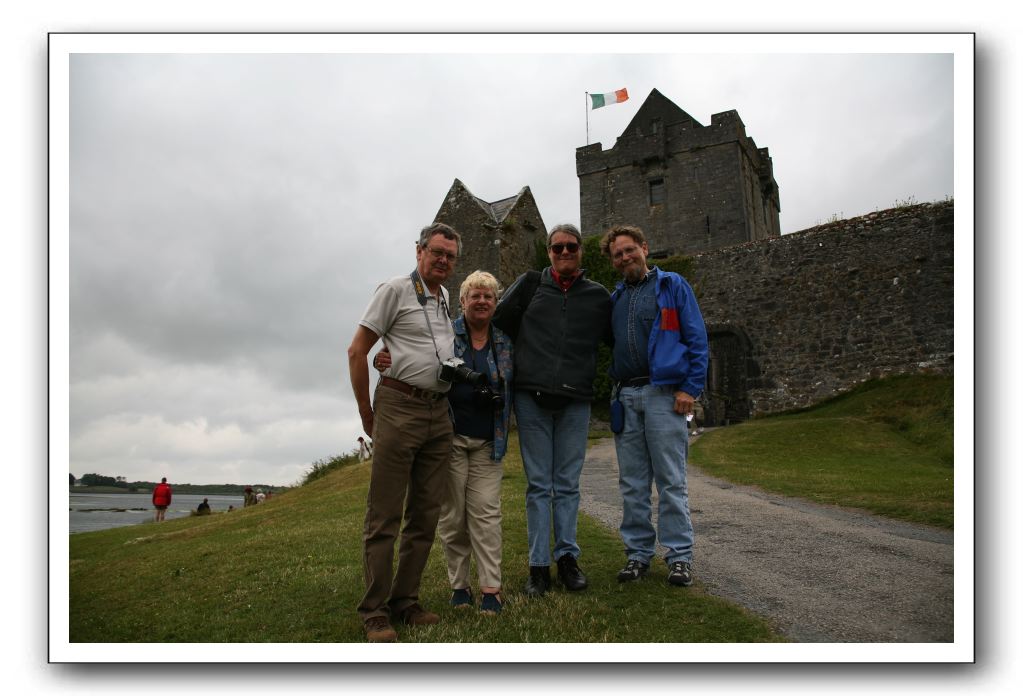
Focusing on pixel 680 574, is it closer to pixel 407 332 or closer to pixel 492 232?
pixel 407 332

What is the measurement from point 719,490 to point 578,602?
618cm

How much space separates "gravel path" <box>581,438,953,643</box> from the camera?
374 cm

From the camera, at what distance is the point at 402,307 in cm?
416

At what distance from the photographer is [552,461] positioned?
4.68 m

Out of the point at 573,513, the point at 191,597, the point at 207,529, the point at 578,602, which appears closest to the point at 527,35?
the point at 573,513

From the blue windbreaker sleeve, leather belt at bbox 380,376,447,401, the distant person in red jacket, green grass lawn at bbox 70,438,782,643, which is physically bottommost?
the distant person in red jacket

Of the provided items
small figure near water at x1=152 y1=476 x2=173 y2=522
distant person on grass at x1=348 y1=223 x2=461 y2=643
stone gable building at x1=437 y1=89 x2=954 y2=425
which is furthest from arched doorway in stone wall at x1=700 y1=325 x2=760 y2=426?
distant person on grass at x1=348 y1=223 x2=461 y2=643

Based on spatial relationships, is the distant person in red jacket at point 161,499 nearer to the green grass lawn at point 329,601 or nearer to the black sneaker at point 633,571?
the green grass lawn at point 329,601

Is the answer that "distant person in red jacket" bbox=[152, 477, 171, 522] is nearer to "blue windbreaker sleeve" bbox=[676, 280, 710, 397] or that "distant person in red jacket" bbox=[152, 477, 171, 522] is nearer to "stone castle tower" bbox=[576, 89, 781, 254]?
"blue windbreaker sleeve" bbox=[676, 280, 710, 397]

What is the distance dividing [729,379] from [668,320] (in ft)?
52.9

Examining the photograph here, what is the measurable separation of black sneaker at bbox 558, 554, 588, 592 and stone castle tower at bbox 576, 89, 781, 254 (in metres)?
24.1

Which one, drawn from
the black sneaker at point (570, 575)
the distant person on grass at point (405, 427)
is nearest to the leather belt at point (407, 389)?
the distant person on grass at point (405, 427)

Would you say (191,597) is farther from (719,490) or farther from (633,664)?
(719,490)

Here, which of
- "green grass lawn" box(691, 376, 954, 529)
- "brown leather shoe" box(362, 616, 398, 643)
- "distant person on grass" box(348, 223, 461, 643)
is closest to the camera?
"brown leather shoe" box(362, 616, 398, 643)
